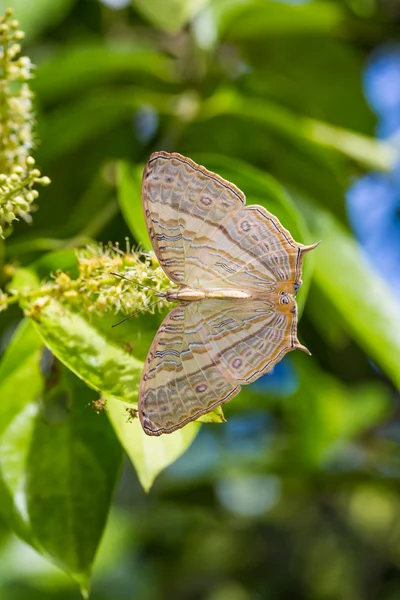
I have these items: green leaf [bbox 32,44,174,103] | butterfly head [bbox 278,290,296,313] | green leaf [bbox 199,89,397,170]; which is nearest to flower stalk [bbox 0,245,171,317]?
butterfly head [bbox 278,290,296,313]

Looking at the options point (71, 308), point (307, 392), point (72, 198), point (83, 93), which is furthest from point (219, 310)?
point (307, 392)

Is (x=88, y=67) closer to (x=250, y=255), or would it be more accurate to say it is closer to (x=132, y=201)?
(x=132, y=201)

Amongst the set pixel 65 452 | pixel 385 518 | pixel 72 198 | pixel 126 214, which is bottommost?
pixel 385 518

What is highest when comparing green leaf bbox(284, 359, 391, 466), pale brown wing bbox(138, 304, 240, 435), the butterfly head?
the butterfly head

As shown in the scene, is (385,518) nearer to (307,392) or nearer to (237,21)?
(307,392)

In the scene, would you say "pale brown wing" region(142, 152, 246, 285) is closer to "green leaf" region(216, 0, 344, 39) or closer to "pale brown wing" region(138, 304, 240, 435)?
"pale brown wing" region(138, 304, 240, 435)

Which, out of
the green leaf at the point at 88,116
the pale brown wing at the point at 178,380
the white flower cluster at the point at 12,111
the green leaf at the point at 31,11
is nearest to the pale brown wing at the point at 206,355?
the pale brown wing at the point at 178,380
